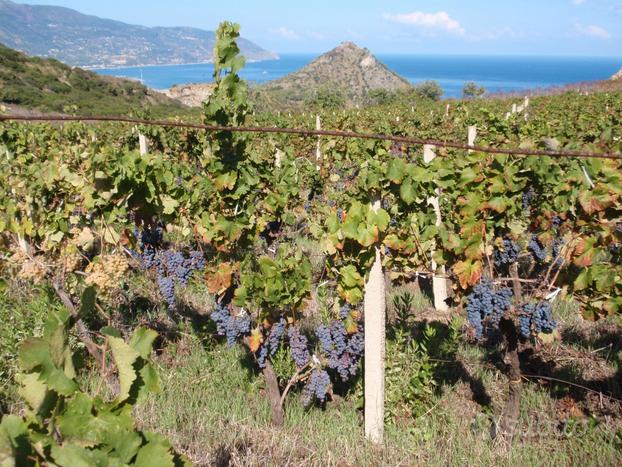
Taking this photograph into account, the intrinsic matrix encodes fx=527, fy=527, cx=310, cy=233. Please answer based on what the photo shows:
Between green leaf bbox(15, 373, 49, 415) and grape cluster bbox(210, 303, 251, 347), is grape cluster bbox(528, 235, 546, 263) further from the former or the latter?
green leaf bbox(15, 373, 49, 415)

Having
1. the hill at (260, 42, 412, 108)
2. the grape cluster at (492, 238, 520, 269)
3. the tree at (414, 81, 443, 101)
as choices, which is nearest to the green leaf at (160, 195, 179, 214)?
the grape cluster at (492, 238, 520, 269)

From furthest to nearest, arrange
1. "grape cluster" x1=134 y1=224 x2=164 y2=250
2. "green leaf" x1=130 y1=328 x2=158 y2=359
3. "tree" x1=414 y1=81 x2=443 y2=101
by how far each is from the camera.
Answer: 1. "tree" x1=414 y1=81 x2=443 y2=101
2. "grape cluster" x1=134 y1=224 x2=164 y2=250
3. "green leaf" x1=130 y1=328 x2=158 y2=359

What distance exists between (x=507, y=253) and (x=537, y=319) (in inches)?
16.5

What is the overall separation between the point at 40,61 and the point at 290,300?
56.7 metres

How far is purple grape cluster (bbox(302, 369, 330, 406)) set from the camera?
10.2 ft

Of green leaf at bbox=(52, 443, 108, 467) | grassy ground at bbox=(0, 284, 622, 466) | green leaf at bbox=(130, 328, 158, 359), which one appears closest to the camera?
green leaf at bbox=(52, 443, 108, 467)

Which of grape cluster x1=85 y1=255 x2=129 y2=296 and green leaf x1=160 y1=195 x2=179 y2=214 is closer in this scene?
grape cluster x1=85 y1=255 x2=129 y2=296

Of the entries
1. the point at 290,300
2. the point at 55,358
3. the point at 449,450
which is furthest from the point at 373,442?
the point at 55,358

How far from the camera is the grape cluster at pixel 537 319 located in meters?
2.96

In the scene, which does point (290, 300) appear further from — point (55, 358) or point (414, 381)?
point (55, 358)

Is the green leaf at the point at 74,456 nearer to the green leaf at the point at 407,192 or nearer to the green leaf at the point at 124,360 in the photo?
the green leaf at the point at 124,360

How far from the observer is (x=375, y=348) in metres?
2.97

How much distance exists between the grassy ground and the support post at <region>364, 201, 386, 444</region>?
104 millimetres

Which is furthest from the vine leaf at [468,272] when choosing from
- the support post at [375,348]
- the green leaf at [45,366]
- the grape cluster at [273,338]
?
the green leaf at [45,366]
